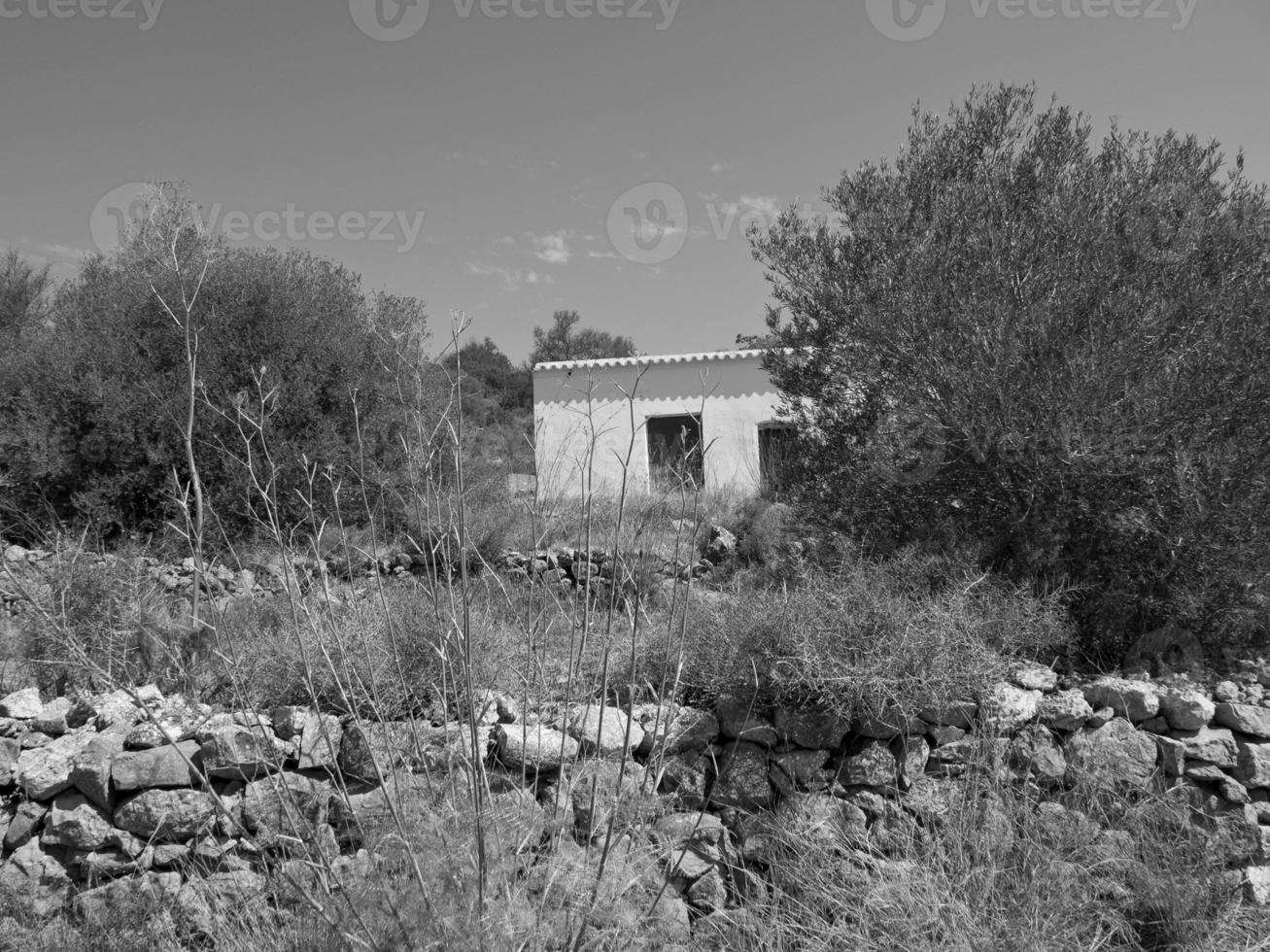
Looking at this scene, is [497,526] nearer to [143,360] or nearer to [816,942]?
[143,360]

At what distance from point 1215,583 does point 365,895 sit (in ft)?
12.4

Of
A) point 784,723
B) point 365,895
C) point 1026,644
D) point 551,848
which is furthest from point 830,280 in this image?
point 365,895

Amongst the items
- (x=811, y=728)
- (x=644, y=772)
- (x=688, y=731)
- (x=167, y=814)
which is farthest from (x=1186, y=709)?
(x=167, y=814)

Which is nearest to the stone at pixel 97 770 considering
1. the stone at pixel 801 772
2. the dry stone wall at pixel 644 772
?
the dry stone wall at pixel 644 772

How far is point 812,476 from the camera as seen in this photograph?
523 cm

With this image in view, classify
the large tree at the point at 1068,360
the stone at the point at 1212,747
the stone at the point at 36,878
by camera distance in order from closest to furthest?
the stone at the point at 36,878, the stone at the point at 1212,747, the large tree at the point at 1068,360

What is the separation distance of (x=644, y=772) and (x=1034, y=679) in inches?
68.7

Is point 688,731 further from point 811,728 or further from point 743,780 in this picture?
point 811,728

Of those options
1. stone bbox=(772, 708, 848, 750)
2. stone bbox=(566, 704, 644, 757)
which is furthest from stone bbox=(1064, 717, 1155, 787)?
stone bbox=(566, 704, 644, 757)

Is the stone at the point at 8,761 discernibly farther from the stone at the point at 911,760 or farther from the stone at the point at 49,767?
the stone at the point at 911,760

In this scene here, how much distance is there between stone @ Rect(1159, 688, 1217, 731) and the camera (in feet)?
10.7

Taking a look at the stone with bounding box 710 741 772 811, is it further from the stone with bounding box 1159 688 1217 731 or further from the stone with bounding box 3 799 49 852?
the stone with bounding box 3 799 49 852

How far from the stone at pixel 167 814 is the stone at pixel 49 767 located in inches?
10.7

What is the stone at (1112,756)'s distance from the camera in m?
3.19
